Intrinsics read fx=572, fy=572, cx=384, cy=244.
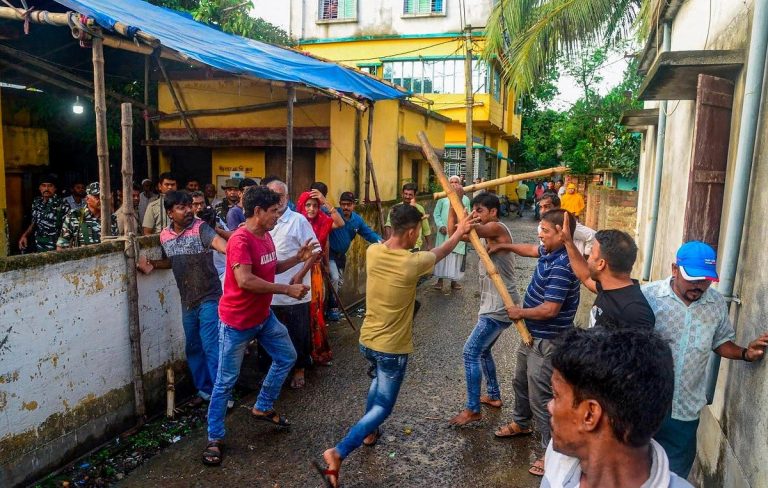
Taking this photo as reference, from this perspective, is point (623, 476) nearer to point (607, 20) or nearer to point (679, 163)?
point (679, 163)

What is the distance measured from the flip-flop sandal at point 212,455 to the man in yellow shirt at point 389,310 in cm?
87

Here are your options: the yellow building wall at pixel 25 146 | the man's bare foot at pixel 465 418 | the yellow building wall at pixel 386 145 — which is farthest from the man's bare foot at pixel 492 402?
the yellow building wall at pixel 25 146

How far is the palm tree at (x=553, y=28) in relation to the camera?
946 cm

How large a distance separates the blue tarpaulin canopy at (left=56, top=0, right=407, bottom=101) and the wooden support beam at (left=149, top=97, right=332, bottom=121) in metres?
0.77

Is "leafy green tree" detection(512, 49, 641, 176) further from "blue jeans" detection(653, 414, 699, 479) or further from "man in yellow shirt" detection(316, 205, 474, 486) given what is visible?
"blue jeans" detection(653, 414, 699, 479)

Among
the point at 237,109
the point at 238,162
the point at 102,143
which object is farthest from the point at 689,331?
the point at 238,162

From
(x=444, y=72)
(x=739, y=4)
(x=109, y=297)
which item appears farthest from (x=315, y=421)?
(x=444, y=72)

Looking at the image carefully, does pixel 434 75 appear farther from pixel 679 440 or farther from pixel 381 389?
pixel 679 440

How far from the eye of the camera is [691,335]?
2824mm

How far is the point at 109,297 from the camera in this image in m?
4.26

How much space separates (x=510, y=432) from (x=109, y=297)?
3.20 metres

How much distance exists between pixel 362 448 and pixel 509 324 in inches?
58.0

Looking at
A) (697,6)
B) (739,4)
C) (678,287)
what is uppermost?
(697,6)

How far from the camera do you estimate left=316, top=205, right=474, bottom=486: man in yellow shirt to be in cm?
365
